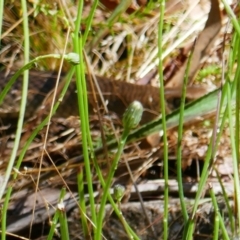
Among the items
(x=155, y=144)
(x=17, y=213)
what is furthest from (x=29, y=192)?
(x=155, y=144)

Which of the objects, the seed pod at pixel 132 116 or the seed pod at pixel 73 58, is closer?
the seed pod at pixel 73 58

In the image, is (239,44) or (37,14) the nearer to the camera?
(239,44)

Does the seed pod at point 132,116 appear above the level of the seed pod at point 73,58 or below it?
below

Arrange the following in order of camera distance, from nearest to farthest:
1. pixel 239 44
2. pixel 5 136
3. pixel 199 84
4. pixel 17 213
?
pixel 239 44
pixel 17 213
pixel 5 136
pixel 199 84

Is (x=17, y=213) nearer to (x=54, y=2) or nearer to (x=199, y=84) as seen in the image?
(x=54, y=2)

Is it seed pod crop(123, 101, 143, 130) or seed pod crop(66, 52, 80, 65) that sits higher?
seed pod crop(66, 52, 80, 65)

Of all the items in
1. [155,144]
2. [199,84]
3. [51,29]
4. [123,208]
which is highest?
[51,29]

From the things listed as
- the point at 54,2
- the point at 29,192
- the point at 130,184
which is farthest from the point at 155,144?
the point at 54,2

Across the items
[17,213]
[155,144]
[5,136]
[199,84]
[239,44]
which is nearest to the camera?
[239,44]

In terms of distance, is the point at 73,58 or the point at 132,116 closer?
the point at 73,58

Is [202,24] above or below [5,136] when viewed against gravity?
above

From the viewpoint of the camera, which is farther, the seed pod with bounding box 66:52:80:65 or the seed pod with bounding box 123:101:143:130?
the seed pod with bounding box 123:101:143:130
